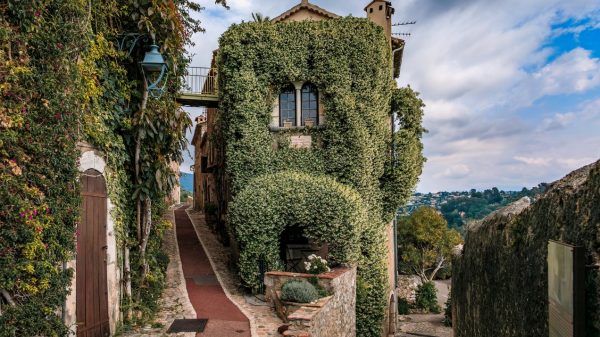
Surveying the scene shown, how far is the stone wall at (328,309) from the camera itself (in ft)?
26.6

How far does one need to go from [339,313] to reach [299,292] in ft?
6.40

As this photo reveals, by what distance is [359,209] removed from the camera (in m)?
12.8

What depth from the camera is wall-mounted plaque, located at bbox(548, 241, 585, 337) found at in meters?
2.42

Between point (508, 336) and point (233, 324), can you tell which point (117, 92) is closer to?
point (233, 324)

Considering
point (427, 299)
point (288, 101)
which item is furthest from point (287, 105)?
point (427, 299)

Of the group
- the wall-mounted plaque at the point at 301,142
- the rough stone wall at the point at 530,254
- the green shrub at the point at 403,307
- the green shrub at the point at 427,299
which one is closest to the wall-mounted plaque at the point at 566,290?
the rough stone wall at the point at 530,254

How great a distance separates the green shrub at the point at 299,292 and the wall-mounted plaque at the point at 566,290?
7.05m

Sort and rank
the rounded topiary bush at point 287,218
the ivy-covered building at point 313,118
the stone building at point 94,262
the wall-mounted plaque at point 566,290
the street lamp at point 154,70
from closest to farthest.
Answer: the wall-mounted plaque at point 566,290, the stone building at point 94,262, the street lamp at point 154,70, the rounded topiary bush at point 287,218, the ivy-covered building at point 313,118

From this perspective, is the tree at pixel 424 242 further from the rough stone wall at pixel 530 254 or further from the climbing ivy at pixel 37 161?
the climbing ivy at pixel 37 161

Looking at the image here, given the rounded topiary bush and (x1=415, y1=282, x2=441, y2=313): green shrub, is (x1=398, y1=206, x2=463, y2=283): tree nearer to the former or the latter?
(x1=415, y1=282, x2=441, y2=313): green shrub

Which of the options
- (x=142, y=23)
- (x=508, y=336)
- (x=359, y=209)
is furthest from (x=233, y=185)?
(x=508, y=336)

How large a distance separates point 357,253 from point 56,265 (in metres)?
8.81

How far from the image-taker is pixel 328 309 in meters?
9.77

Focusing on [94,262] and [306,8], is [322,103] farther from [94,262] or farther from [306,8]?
[94,262]
